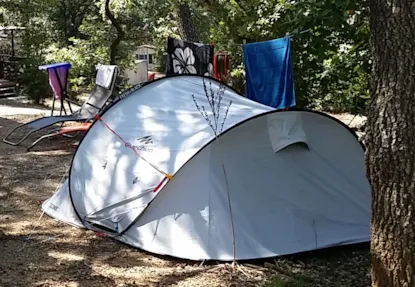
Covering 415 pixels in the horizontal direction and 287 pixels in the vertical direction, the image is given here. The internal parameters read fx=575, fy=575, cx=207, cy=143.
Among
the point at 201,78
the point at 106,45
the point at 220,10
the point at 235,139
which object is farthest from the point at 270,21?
the point at 106,45

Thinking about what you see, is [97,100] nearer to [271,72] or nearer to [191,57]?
[191,57]

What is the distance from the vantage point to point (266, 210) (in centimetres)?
379

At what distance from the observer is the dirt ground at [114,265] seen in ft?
11.1

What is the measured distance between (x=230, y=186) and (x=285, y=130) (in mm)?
556

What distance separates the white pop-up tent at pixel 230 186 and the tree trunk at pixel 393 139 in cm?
121

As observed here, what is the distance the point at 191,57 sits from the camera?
7.66 metres

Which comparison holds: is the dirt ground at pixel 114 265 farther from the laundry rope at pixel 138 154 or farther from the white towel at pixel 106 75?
the white towel at pixel 106 75

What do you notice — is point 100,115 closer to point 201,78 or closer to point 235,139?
point 201,78

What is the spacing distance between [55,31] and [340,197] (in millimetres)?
18515

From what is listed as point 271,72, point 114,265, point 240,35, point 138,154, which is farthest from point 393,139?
point 240,35

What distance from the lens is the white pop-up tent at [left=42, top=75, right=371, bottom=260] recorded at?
374cm

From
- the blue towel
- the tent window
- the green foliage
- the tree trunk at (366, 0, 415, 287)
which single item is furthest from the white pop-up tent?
the tree trunk at (366, 0, 415, 287)

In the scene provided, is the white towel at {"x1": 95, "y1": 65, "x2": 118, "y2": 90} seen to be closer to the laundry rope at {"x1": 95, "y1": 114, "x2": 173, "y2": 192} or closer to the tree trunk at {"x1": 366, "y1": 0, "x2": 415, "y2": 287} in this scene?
the laundry rope at {"x1": 95, "y1": 114, "x2": 173, "y2": 192}

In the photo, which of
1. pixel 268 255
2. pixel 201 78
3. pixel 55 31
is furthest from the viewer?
pixel 55 31
